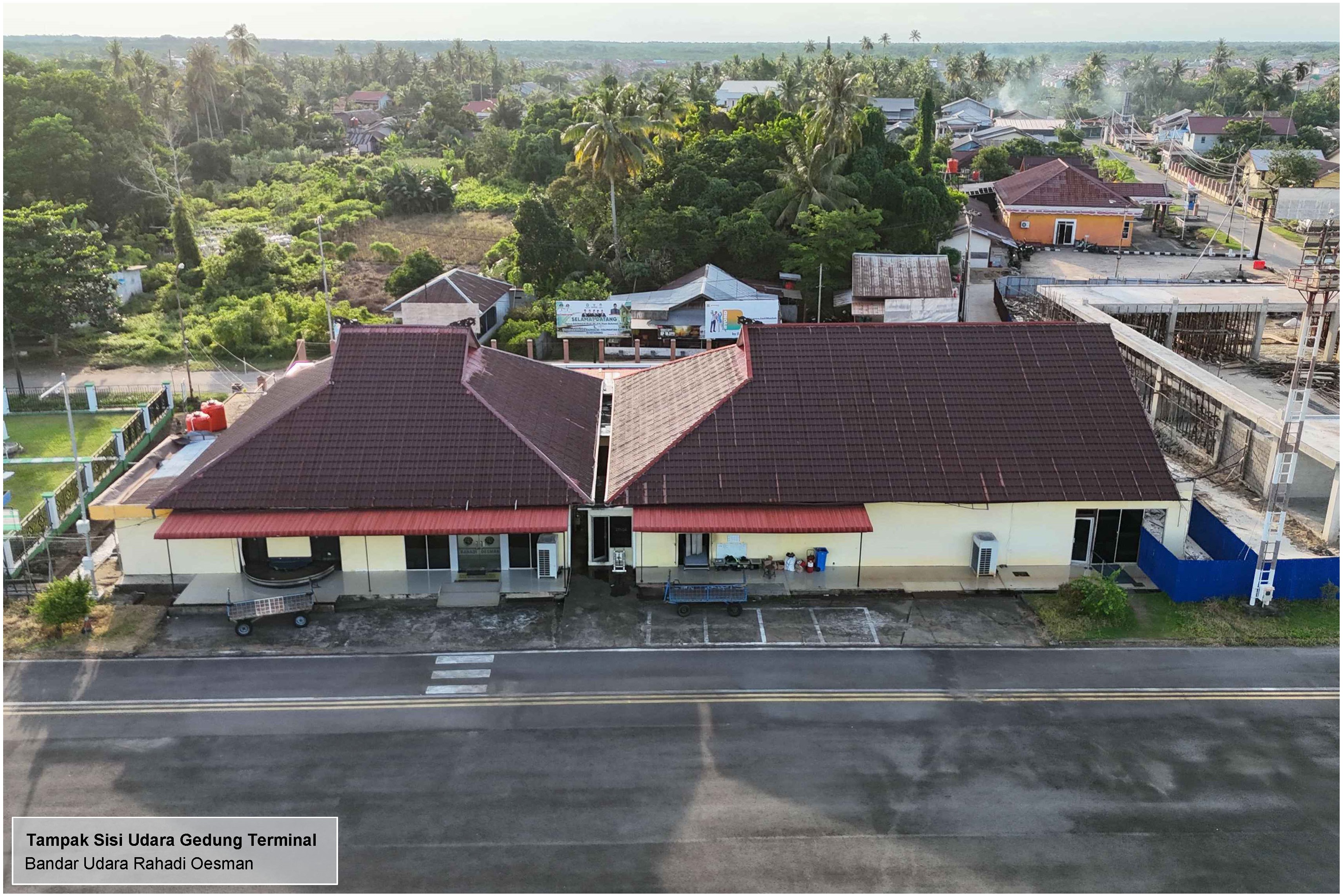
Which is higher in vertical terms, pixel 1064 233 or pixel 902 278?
pixel 1064 233

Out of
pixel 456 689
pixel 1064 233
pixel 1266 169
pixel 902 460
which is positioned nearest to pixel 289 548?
pixel 456 689

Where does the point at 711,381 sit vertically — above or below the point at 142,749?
above

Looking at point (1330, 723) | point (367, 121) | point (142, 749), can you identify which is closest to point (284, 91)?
point (367, 121)

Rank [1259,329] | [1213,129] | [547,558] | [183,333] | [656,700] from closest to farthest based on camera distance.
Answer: [656,700], [547,558], [183,333], [1259,329], [1213,129]

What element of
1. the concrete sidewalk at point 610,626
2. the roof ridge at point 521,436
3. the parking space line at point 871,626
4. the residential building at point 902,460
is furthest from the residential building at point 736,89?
the parking space line at point 871,626

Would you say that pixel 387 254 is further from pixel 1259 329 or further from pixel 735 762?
pixel 735 762

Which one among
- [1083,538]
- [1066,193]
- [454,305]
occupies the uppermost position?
[1066,193]

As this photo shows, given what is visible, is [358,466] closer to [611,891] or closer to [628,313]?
[611,891]
